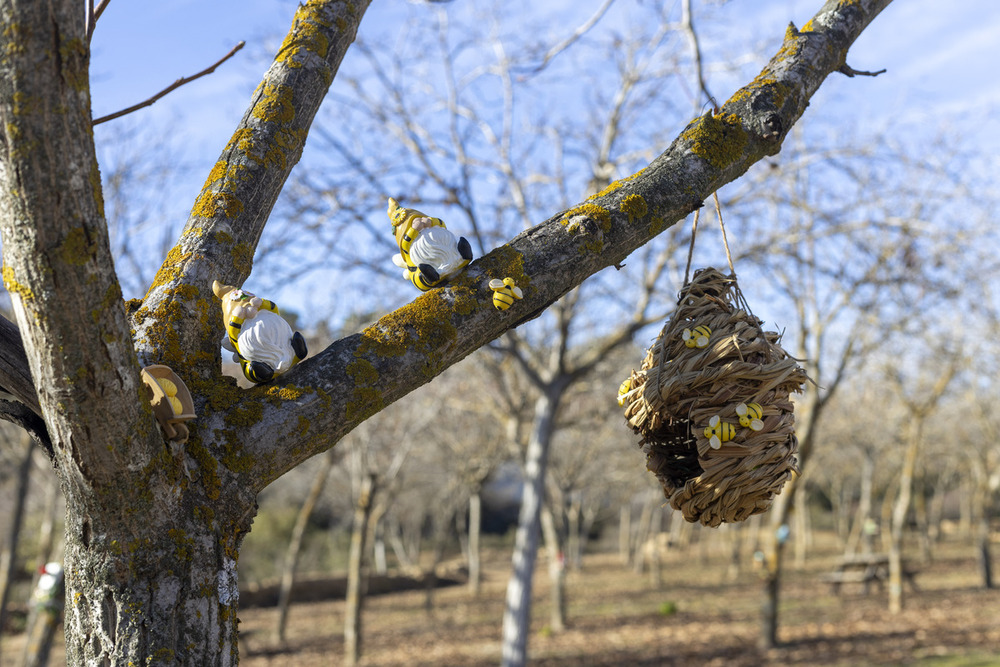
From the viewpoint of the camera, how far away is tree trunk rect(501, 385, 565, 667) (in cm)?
787

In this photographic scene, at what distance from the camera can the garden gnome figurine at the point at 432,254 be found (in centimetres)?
203

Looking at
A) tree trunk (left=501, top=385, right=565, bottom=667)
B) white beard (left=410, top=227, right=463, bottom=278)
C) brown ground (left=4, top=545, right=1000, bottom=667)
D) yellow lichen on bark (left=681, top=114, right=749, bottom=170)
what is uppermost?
yellow lichen on bark (left=681, top=114, right=749, bottom=170)

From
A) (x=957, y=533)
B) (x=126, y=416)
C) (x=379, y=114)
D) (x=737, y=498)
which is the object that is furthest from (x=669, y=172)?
(x=957, y=533)

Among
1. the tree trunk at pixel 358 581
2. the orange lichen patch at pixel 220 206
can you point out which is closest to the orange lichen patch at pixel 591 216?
the orange lichen patch at pixel 220 206

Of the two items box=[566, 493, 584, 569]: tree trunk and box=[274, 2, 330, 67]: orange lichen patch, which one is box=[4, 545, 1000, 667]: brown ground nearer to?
box=[566, 493, 584, 569]: tree trunk

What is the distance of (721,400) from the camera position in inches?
86.0

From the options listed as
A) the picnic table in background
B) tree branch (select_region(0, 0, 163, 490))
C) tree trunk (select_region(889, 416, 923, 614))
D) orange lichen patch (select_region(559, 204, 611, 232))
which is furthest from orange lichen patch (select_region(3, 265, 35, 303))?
the picnic table in background

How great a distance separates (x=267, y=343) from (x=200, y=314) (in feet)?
0.80

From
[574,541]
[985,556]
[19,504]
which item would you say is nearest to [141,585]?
[19,504]

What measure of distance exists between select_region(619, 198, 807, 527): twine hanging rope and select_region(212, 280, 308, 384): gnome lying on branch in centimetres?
109

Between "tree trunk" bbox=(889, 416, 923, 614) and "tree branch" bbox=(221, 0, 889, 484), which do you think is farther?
"tree trunk" bbox=(889, 416, 923, 614)

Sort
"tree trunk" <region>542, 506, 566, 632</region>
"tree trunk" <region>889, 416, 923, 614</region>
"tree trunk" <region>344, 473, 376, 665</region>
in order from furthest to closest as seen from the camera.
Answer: "tree trunk" <region>889, 416, 923, 614</region>, "tree trunk" <region>542, 506, 566, 632</region>, "tree trunk" <region>344, 473, 376, 665</region>

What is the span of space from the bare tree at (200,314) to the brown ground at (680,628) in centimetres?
992

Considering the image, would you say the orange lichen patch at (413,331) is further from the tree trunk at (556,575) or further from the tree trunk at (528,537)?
the tree trunk at (556,575)
